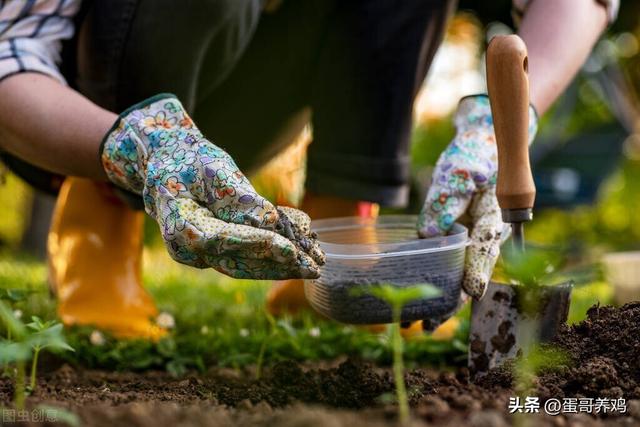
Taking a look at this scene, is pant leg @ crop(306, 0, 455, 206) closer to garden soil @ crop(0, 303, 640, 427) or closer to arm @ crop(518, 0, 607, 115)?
arm @ crop(518, 0, 607, 115)

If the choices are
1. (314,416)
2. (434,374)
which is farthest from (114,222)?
(314,416)

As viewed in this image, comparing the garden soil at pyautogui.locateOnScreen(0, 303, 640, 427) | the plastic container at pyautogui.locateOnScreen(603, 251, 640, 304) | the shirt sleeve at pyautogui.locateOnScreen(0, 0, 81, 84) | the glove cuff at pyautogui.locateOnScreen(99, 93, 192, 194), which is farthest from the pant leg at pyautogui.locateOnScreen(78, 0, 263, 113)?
the plastic container at pyautogui.locateOnScreen(603, 251, 640, 304)

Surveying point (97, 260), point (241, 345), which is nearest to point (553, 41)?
point (241, 345)

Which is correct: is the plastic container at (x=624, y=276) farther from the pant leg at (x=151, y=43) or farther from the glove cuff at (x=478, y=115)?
the pant leg at (x=151, y=43)

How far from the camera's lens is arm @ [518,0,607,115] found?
163 cm

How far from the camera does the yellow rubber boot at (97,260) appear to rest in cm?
201

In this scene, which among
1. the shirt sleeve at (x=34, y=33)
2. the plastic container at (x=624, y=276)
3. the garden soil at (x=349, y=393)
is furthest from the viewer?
the plastic container at (x=624, y=276)

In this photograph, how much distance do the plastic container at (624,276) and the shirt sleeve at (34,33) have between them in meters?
1.69

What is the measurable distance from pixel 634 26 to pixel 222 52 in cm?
538

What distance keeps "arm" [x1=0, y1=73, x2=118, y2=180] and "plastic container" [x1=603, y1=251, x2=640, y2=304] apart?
1.63m

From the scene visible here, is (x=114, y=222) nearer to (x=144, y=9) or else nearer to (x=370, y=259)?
(x=144, y=9)

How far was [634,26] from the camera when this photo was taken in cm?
633

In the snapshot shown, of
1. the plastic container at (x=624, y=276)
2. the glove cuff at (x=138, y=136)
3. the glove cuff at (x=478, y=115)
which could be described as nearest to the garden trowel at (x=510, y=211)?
the glove cuff at (x=478, y=115)

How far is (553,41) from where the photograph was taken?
1648 millimetres
